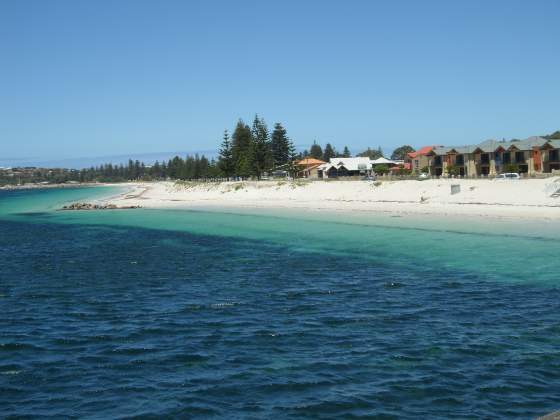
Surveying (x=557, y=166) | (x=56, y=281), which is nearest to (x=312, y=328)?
(x=56, y=281)

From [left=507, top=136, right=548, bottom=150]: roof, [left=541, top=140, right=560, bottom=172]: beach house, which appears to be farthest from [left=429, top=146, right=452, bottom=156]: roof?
[left=541, top=140, right=560, bottom=172]: beach house

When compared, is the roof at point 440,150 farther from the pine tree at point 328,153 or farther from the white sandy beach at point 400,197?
the pine tree at point 328,153

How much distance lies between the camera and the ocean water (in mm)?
12359

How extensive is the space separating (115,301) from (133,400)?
1065 centimetres

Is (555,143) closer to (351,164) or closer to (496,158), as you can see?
(496,158)

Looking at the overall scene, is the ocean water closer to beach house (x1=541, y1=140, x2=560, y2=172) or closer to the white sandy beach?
the white sandy beach

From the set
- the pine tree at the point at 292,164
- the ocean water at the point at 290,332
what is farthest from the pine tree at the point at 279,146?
the ocean water at the point at 290,332

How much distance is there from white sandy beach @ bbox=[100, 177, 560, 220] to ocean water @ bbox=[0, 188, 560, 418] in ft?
54.8

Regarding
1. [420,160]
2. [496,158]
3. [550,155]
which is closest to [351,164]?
[420,160]

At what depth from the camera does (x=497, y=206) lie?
176ft

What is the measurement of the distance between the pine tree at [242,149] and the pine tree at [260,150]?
1194mm

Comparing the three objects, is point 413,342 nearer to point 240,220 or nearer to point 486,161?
point 240,220

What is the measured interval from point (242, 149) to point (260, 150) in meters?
9.99

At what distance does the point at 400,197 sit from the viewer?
68625 mm
